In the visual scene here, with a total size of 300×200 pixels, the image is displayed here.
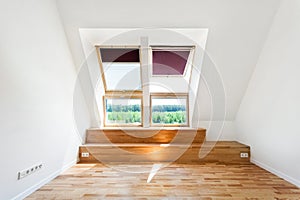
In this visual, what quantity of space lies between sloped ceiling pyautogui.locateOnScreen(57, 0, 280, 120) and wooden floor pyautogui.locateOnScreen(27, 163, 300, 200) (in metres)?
1.80

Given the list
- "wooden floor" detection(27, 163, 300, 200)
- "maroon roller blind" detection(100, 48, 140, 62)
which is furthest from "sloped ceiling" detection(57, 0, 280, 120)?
"wooden floor" detection(27, 163, 300, 200)

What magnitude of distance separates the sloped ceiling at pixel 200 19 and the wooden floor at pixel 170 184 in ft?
5.90

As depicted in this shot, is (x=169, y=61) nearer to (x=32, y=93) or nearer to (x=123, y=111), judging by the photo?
(x=123, y=111)

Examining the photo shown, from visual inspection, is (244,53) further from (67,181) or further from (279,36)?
(67,181)

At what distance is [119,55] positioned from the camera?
3723 mm

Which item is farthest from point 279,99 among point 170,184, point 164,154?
point 164,154

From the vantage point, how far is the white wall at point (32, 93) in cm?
173

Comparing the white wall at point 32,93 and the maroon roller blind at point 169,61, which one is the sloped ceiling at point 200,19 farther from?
the maroon roller blind at point 169,61

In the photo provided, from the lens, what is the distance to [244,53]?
2965mm

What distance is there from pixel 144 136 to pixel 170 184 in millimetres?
1545

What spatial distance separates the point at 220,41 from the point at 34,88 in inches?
105

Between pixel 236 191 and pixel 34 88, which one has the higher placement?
pixel 34 88

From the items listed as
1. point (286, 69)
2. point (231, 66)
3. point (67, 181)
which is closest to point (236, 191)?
point (286, 69)

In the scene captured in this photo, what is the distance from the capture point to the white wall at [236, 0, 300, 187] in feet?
7.43
